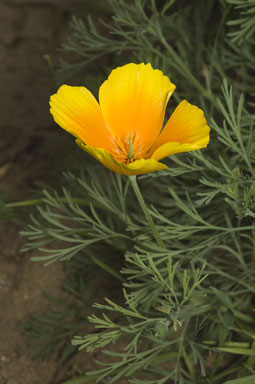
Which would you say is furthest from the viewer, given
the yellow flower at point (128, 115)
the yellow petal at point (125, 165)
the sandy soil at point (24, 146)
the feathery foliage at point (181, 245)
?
the sandy soil at point (24, 146)

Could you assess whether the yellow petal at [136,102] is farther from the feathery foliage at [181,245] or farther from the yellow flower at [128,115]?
the feathery foliage at [181,245]

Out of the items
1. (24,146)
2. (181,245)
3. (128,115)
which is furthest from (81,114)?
(24,146)

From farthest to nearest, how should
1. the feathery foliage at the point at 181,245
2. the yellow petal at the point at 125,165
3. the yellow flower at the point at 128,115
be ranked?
the feathery foliage at the point at 181,245, the yellow flower at the point at 128,115, the yellow petal at the point at 125,165

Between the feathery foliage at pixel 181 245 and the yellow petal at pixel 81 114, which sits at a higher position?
the yellow petal at pixel 81 114

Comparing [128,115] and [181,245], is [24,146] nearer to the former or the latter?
[181,245]

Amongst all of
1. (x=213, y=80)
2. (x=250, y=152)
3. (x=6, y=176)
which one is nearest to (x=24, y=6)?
(x=6, y=176)

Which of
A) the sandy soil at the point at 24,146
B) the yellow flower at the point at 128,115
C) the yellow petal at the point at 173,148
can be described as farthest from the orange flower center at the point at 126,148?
the sandy soil at the point at 24,146

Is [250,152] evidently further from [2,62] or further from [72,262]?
[2,62]
